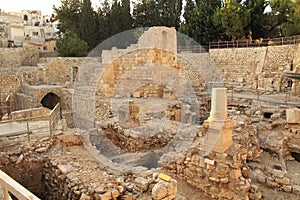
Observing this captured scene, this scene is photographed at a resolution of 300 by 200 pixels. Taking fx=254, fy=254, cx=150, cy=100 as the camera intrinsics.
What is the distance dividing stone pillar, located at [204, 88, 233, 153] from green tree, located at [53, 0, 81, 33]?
26.5 meters

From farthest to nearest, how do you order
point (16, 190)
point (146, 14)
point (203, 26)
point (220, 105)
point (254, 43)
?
point (146, 14) → point (203, 26) → point (254, 43) → point (220, 105) → point (16, 190)

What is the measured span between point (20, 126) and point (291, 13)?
2442 cm

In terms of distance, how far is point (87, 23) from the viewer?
29250 millimetres

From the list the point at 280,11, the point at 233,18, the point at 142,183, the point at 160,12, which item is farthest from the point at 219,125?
the point at 160,12

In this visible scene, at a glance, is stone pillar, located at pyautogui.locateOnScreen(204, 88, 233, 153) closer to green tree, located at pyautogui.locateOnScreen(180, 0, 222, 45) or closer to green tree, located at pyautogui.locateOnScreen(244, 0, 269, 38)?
green tree, located at pyautogui.locateOnScreen(180, 0, 222, 45)

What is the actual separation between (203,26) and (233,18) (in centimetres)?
354

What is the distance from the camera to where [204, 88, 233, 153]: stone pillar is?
22.6 ft

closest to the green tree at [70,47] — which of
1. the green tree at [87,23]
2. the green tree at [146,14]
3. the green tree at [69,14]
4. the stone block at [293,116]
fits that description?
the green tree at [87,23]

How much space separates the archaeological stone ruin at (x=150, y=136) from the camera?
627 centimetres

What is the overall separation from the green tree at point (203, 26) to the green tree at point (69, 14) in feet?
43.0

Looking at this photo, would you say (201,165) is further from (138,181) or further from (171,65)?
(171,65)

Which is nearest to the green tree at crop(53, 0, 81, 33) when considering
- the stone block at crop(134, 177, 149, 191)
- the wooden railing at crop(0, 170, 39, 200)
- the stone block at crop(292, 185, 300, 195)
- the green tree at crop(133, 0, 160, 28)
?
the green tree at crop(133, 0, 160, 28)

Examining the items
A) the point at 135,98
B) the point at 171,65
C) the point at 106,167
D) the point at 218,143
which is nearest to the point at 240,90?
the point at 171,65

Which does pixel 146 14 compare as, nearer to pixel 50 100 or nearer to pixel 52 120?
pixel 50 100
